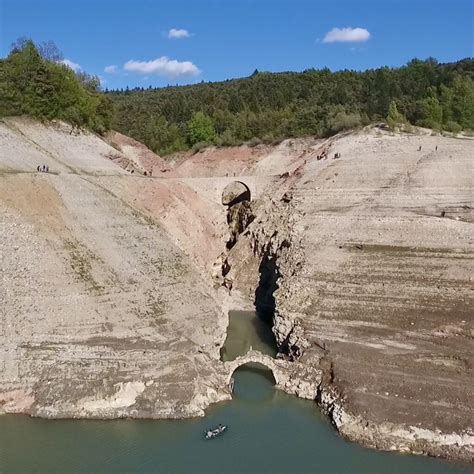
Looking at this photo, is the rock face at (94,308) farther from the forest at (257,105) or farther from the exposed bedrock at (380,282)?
the forest at (257,105)

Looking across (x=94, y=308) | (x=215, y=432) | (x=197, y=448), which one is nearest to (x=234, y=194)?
(x=94, y=308)

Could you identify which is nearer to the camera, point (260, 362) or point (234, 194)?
point (260, 362)

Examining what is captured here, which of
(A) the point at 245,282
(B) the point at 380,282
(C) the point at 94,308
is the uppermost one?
(B) the point at 380,282

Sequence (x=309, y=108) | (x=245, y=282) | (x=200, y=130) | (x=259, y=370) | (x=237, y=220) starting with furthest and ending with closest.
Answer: (x=200, y=130) → (x=309, y=108) → (x=237, y=220) → (x=245, y=282) → (x=259, y=370)

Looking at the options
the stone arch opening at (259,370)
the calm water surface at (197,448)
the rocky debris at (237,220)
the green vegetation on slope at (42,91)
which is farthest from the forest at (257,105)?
the calm water surface at (197,448)

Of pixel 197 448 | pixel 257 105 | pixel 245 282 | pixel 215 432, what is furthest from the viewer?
pixel 257 105

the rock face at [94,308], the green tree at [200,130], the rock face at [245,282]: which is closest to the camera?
the rock face at [94,308]

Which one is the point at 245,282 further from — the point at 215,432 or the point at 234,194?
the point at 215,432

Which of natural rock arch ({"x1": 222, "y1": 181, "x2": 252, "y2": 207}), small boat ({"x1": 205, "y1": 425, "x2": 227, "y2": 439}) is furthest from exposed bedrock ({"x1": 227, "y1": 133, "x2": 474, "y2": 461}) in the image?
small boat ({"x1": 205, "y1": 425, "x2": 227, "y2": 439})
